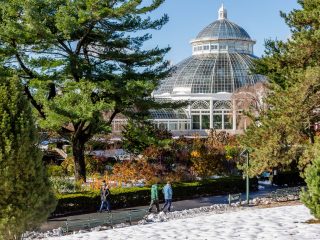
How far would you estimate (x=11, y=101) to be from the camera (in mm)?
11812

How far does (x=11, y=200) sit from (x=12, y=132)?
133 cm

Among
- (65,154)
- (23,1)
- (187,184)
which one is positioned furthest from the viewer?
(65,154)

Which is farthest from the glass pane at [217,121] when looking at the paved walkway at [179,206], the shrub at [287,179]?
the paved walkway at [179,206]

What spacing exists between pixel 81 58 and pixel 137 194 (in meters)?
7.08

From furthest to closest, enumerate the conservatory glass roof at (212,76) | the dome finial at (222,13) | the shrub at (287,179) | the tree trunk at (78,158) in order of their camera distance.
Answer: the dome finial at (222,13)
the conservatory glass roof at (212,76)
the shrub at (287,179)
the tree trunk at (78,158)

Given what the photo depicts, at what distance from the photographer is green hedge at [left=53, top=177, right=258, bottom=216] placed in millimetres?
24812

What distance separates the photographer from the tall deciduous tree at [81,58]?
26859mm

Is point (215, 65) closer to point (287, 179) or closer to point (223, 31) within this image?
point (223, 31)

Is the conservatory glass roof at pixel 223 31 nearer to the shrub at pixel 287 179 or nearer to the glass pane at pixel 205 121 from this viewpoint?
the glass pane at pixel 205 121

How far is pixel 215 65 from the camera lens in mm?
85500

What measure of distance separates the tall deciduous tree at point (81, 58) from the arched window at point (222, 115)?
2007 inches

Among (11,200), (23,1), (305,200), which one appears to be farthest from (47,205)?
(23,1)

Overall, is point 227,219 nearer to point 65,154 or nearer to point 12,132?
point 12,132

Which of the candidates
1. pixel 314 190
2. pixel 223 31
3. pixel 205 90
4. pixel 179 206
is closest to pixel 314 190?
pixel 314 190
